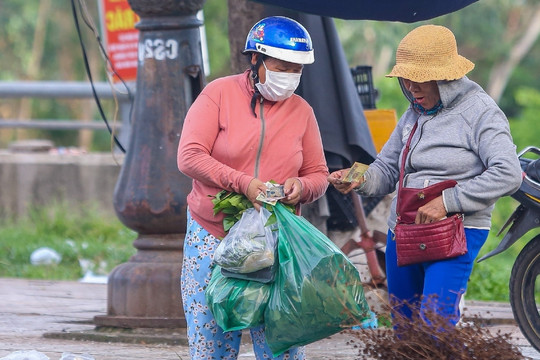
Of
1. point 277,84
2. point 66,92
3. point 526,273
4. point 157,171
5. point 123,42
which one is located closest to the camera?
point 277,84

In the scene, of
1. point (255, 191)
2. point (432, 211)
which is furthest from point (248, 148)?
point (432, 211)

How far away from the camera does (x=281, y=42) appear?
4.29m

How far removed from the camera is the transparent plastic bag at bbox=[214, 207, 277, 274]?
13.6 feet

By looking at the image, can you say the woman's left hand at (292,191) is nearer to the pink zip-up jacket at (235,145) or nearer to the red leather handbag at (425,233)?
the pink zip-up jacket at (235,145)

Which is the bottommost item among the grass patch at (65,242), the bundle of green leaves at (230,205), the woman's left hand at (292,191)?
the grass patch at (65,242)

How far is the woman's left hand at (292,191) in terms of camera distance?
4.32 meters

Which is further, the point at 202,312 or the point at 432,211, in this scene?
the point at 202,312

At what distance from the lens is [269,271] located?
13.8 feet

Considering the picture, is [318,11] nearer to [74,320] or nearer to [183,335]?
[183,335]

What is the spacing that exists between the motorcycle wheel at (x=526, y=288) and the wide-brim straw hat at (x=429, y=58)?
5.84 ft

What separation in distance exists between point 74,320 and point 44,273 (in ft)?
8.15

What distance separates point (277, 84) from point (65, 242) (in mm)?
6472

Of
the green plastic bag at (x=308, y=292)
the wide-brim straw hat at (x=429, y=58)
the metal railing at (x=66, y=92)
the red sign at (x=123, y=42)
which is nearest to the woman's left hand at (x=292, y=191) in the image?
the green plastic bag at (x=308, y=292)

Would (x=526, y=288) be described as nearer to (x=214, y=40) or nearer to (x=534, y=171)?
(x=534, y=171)
